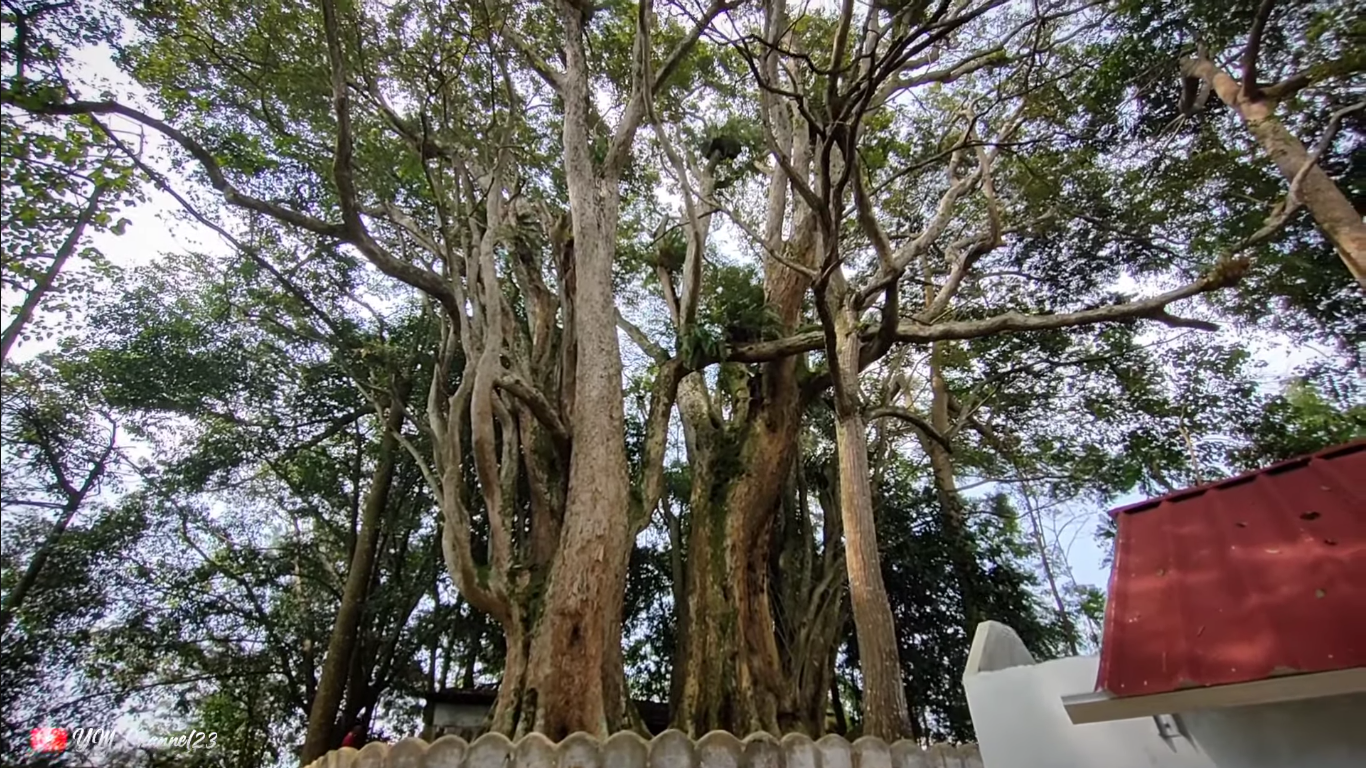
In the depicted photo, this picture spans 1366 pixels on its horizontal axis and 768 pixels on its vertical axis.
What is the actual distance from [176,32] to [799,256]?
5.82 meters

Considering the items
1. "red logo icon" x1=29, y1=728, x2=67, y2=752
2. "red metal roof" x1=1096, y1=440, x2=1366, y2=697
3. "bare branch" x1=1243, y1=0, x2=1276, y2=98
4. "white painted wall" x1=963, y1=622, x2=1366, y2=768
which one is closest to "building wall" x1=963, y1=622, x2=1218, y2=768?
"white painted wall" x1=963, y1=622, x2=1366, y2=768

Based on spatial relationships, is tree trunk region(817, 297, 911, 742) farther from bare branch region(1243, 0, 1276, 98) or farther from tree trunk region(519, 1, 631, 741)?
bare branch region(1243, 0, 1276, 98)

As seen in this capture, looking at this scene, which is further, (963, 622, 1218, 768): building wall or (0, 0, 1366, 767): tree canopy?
(0, 0, 1366, 767): tree canopy

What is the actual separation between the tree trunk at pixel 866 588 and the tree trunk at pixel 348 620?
161 inches

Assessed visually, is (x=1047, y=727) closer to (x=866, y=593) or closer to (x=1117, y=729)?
(x=1117, y=729)

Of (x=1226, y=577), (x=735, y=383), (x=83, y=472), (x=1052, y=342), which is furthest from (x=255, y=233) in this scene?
(x=1052, y=342)

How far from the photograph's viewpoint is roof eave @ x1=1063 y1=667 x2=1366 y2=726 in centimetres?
163

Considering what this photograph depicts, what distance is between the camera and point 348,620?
705 cm

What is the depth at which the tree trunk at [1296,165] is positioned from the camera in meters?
5.41

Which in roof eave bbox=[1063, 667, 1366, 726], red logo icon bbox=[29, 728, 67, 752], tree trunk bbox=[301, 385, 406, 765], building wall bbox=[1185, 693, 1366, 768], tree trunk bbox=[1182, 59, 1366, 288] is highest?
tree trunk bbox=[1182, 59, 1366, 288]

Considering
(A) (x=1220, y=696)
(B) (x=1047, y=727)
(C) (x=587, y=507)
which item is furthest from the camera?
(C) (x=587, y=507)

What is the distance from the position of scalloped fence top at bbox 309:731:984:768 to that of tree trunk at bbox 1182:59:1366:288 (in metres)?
4.96

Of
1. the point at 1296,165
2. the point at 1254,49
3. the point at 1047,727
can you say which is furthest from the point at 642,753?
the point at 1254,49

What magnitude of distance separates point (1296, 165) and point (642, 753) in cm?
716
